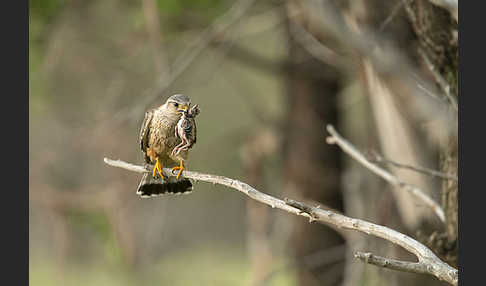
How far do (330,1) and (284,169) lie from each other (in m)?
3.83

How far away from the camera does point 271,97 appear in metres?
14.6

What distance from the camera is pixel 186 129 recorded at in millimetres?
1946

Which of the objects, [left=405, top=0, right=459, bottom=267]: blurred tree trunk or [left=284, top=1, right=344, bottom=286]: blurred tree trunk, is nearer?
[left=405, top=0, right=459, bottom=267]: blurred tree trunk

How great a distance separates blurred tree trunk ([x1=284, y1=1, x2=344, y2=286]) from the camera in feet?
25.3

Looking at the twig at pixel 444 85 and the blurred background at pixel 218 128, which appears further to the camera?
the blurred background at pixel 218 128

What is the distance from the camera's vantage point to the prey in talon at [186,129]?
1928 millimetres

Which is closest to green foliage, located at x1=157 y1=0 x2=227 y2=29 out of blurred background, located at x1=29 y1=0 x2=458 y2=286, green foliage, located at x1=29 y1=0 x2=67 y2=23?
blurred background, located at x1=29 y1=0 x2=458 y2=286

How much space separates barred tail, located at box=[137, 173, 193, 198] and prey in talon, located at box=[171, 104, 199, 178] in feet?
0.81

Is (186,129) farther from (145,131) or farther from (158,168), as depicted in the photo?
(145,131)

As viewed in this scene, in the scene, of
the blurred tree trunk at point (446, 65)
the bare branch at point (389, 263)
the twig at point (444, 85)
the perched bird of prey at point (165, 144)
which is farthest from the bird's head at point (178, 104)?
the blurred tree trunk at point (446, 65)

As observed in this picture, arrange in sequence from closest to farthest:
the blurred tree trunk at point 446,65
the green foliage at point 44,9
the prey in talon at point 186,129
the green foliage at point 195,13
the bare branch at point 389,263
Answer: the bare branch at point 389,263
the prey in talon at point 186,129
the blurred tree trunk at point 446,65
the green foliage at point 44,9
the green foliage at point 195,13

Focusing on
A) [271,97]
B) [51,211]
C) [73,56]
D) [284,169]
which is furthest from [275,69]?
[271,97]

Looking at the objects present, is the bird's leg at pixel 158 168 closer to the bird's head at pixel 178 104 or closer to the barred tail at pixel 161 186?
the barred tail at pixel 161 186

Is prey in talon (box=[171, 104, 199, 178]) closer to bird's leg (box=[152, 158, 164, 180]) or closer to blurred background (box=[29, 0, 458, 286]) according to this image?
bird's leg (box=[152, 158, 164, 180])
